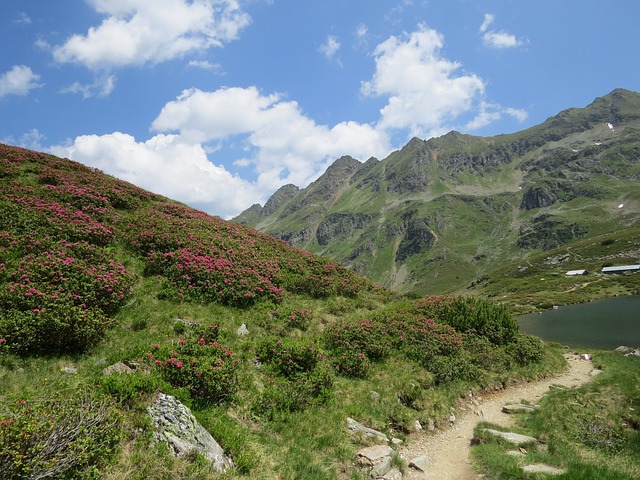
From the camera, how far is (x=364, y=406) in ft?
47.5

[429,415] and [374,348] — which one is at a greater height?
[374,348]

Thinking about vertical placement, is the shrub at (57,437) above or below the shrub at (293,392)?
above

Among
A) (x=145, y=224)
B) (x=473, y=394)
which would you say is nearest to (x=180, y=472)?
(x=473, y=394)

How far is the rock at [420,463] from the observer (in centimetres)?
1195

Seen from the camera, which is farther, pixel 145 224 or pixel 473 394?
pixel 145 224

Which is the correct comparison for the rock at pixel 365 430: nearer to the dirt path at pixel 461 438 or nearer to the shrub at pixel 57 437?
the dirt path at pixel 461 438

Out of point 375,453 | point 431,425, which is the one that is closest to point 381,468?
point 375,453

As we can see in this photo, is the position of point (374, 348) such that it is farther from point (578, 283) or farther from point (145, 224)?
point (578, 283)

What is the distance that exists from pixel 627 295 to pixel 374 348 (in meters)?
170

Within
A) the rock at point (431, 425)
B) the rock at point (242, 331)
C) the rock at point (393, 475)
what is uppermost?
the rock at point (242, 331)

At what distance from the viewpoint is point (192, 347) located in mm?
12883

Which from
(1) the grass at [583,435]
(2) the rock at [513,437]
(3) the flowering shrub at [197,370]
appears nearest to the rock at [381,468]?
(1) the grass at [583,435]

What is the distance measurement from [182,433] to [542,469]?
10.6 meters

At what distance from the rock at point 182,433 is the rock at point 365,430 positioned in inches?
203
